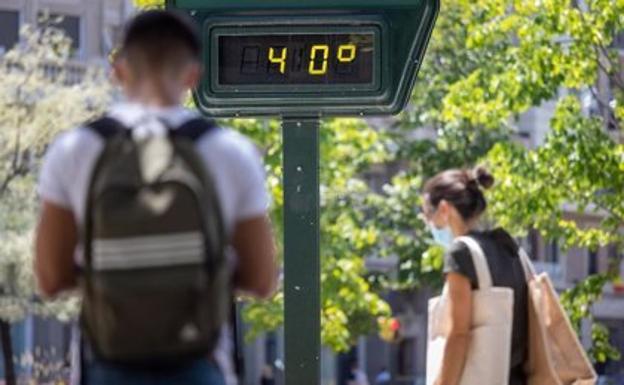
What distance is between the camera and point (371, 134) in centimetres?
3172

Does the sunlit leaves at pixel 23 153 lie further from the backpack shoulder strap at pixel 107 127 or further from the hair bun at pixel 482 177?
the backpack shoulder strap at pixel 107 127

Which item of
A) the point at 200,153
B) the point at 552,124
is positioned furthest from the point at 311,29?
the point at 552,124

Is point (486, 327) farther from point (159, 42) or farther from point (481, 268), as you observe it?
point (159, 42)

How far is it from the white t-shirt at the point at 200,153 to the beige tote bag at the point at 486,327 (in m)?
3.01

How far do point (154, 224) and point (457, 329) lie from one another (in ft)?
10.9

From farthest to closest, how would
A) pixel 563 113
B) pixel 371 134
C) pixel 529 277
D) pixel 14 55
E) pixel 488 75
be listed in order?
1. pixel 14 55
2. pixel 371 134
3. pixel 488 75
4. pixel 563 113
5. pixel 529 277

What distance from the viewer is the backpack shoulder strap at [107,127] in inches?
202

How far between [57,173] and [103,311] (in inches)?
14.1

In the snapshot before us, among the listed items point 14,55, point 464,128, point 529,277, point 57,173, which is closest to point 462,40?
point 464,128

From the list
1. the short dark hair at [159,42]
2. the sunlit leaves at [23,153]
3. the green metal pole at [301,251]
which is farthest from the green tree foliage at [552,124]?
the short dark hair at [159,42]

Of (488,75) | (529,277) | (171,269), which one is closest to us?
(171,269)

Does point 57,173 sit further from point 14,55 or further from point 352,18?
point 14,55

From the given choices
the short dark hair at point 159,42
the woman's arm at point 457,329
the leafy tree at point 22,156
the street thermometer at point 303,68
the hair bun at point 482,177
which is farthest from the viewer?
the leafy tree at point 22,156

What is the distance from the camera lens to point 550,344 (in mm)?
8359
